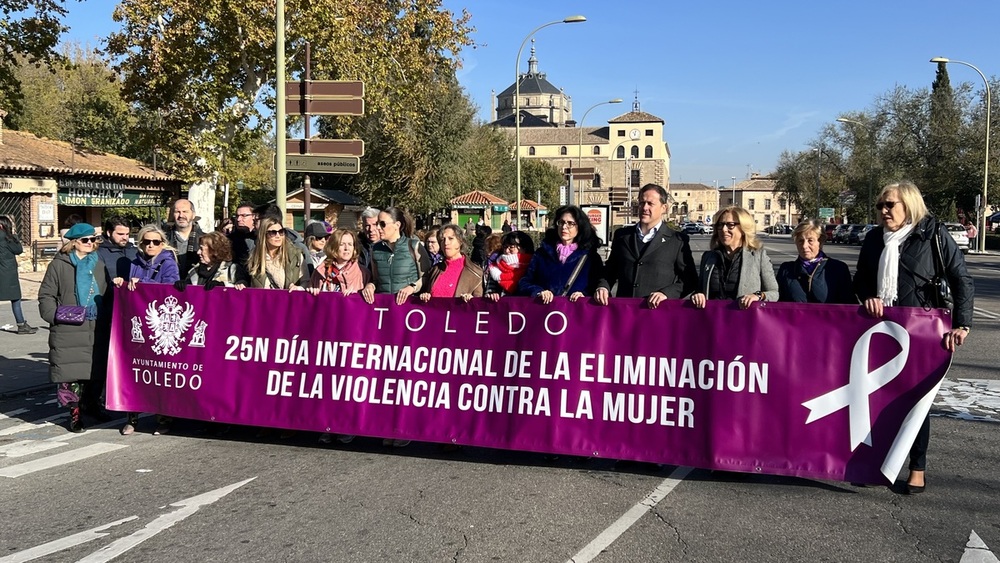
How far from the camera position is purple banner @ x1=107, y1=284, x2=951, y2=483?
495 centimetres

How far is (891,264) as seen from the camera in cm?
502

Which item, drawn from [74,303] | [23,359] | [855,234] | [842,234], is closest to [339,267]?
[74,303]

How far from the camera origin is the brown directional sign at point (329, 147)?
1180cm

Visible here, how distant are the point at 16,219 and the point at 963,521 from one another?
2678 cm

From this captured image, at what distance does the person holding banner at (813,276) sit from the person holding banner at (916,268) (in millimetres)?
525

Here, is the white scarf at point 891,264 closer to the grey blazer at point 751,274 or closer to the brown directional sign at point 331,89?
the grey blazer at point 751,274

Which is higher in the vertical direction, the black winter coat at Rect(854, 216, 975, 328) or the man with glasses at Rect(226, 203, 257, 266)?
the man with glasses at Rect(226, 203, 257, 266)

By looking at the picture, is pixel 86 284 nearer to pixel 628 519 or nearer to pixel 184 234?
pixel 184 234

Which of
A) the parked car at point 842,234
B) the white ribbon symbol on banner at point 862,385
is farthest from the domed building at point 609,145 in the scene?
the white ribbon symbol on banner at point 862,385

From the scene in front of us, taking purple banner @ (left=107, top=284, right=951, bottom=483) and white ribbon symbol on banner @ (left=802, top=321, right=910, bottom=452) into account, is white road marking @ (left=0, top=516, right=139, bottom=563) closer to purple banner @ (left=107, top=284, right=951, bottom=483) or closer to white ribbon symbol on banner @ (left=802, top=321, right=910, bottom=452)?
purple banner @ (left=107, top=284, right=951, bottom=483)

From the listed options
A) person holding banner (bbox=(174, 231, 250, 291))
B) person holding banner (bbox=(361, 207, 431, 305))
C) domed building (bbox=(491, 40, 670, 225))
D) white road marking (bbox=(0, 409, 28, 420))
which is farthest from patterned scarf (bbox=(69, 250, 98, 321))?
domed building (bbox=(491, 40, 670, 225))

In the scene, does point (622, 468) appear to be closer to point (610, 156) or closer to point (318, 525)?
point (318, 525)

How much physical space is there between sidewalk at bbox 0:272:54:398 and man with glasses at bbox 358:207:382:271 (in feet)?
13.7

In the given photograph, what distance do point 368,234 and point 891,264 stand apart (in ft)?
13.1
